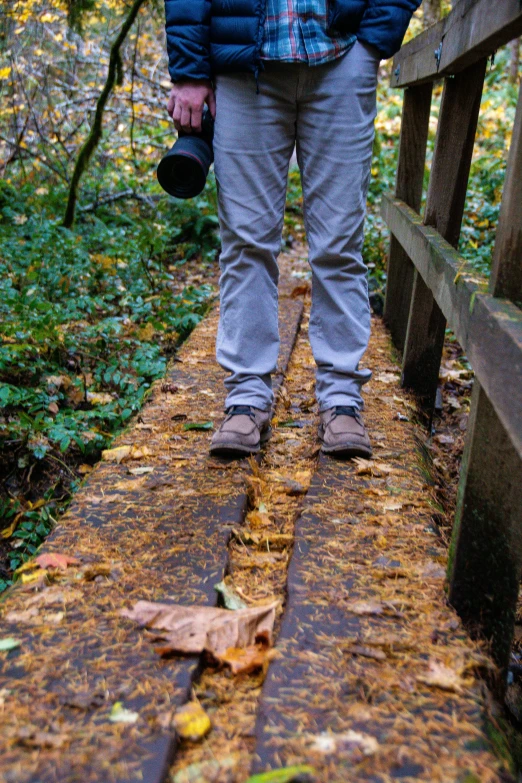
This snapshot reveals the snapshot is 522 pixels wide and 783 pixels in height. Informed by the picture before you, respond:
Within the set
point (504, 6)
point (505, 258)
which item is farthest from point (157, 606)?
point (504, 6)

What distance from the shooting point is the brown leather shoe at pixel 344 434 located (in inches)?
102

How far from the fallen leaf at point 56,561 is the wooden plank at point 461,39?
1785 mm

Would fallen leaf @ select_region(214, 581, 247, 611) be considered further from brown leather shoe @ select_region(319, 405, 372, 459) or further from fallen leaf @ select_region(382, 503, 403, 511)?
brown leather shoe @ select_region(319, 405, 372, 459)

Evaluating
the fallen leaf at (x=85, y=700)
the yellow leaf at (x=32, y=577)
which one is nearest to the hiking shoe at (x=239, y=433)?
the yellow leaf at (x=32, y=577)

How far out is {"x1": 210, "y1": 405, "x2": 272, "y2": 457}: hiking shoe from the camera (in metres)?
2.57

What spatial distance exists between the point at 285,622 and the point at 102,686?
1.52 ft

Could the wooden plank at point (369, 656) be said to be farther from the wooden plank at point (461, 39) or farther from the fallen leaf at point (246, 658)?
the wooden plank at point (461, 39)

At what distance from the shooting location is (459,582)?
173 cm

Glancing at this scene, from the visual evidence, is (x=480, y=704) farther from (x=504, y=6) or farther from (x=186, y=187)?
(x=186, y=187)

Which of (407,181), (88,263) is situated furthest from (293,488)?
(88,263)

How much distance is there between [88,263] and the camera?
523 centimetres

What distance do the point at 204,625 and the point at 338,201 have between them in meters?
1.67

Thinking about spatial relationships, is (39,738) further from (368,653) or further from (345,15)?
(345,15)

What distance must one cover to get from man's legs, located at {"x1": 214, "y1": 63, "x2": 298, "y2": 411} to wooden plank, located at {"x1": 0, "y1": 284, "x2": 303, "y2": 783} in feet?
1.26
